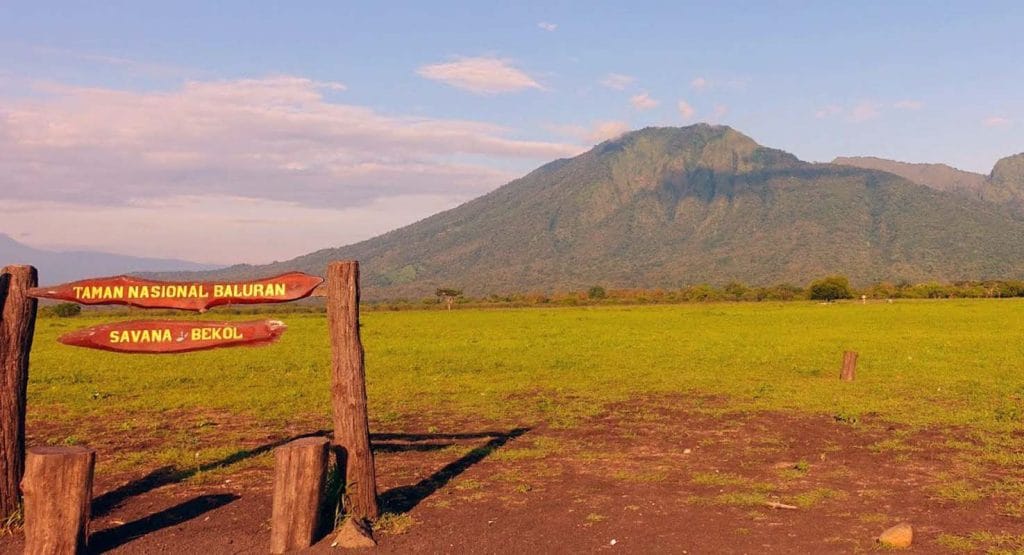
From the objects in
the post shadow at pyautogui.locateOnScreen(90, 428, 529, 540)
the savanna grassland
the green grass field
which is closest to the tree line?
the green grass field

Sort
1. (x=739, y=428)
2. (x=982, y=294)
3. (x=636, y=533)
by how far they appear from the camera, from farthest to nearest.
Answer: (x=982, y=294), (x=739, y=428), (x=636, y=533)

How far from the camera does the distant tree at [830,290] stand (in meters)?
92.1

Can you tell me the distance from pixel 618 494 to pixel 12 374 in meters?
7.17

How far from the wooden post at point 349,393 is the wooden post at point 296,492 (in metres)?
0.74

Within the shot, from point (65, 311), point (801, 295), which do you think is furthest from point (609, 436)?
point (801, 295)

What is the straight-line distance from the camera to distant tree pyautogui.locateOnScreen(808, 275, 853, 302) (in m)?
92.1

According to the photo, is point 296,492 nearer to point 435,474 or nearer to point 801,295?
point 435,474

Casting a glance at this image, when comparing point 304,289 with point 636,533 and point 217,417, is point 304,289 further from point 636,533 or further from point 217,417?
point 217,417

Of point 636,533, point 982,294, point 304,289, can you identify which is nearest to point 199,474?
point 304,289

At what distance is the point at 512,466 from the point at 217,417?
7611 mm

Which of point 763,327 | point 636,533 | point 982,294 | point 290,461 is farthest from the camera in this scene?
point 982,294

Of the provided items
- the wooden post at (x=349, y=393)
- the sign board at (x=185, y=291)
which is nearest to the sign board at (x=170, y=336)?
the sign board at (x=185, y=291)

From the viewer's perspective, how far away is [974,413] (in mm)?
16875

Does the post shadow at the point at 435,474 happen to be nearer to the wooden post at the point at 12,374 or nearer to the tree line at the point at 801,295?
the wooden post at the point at 12,374
